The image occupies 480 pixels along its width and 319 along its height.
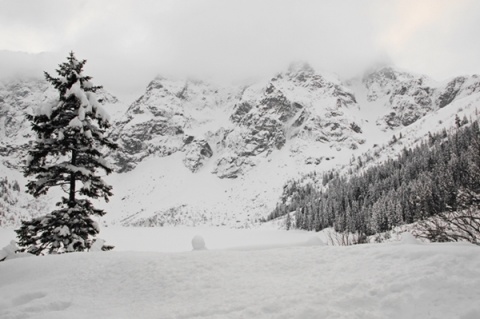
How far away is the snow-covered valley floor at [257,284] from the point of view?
4711 millimetres

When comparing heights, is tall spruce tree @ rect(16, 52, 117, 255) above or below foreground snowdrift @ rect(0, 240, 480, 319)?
above

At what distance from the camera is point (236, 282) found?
5.90 metres

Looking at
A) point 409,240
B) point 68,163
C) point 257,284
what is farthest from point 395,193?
point 257,284

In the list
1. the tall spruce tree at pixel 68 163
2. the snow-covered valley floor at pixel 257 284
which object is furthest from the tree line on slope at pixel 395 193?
the snow-covered valley floor at pixel 257 284

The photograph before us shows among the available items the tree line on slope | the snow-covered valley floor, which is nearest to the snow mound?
the snow-covered valley floor

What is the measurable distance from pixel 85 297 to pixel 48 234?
7.67 m

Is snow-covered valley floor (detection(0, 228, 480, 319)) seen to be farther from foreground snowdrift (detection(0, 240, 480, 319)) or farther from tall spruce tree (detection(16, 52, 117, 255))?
tall spruce tree (detection(16, 52, 117, 255))

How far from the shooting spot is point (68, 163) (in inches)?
505

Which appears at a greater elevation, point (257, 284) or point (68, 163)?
point (68, 163)

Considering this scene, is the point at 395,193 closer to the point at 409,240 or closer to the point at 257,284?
the point at 409,240

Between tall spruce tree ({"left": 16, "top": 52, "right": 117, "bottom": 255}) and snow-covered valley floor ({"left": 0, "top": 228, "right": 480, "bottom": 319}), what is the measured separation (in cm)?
503

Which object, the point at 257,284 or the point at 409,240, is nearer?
the point at 257,284

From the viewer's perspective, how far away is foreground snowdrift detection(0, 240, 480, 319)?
4711 millimetres

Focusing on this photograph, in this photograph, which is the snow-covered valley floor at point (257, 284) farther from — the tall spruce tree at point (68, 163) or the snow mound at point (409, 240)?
the tall spruce tree at point (68, 163)
